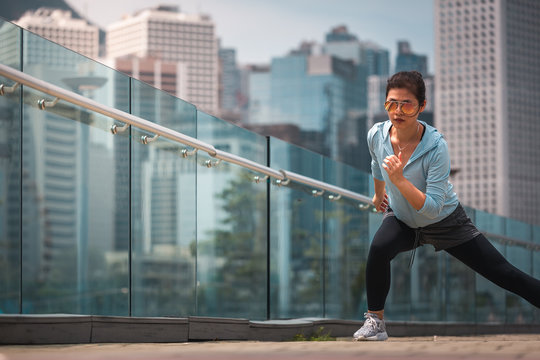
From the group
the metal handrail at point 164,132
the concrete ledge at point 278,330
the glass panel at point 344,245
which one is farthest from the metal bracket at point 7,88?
the glass panel at point 344,245

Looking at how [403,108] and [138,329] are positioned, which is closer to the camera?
[403,108]

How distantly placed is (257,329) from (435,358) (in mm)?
3227

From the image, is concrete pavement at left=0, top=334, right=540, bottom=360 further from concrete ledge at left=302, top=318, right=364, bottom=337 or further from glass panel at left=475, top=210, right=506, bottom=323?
glass panel at left=475, top=210, right=506, bottom=323

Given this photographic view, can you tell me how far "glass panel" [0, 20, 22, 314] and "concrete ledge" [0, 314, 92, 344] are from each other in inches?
18.0

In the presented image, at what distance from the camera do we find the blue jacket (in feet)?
14.1

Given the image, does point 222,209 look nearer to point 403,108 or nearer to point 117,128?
point 117,128

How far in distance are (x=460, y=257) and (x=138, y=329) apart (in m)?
1.72

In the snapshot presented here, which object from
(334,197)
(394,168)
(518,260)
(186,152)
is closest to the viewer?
(394,168)

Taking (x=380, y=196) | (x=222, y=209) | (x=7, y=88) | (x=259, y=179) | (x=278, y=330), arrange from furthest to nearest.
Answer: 1. (x=222, y=209)
2. (x=259, y=179)
3. (x=278, y=330)
4. (x=380, y=196)
5. (x=7, y=88)

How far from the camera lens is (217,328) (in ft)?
18.6

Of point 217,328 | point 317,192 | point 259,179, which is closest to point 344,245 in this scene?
point 317,192

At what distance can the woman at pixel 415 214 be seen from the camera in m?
4.39

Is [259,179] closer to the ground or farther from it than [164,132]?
closer to the ground

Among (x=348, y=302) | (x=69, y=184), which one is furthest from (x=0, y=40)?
(x=69, y=184)
